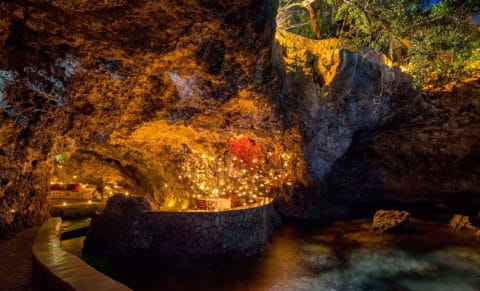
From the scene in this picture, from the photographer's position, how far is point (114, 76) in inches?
295

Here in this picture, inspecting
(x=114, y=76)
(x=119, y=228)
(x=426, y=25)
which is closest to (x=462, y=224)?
→ (x=426, y=25)

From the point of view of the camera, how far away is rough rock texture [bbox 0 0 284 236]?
5.25 m

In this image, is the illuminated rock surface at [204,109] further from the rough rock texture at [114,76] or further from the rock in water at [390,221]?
the rock in water at [390,221]

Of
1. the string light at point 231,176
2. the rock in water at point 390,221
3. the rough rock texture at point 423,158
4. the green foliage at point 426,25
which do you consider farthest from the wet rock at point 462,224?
the string light at point 231,176

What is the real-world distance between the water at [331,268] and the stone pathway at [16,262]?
1.83m

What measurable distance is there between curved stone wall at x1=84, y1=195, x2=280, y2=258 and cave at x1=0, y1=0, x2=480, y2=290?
4cm

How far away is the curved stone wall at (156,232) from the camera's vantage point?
7.96m

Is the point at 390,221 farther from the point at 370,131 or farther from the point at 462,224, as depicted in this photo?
the point at 370,131

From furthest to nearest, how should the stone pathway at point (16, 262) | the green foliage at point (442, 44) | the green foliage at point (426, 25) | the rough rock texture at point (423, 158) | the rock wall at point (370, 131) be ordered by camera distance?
the rough rock texture at point (423, 158), the rock wall at point (370, 131), the green foliage at point (442, 44), the green foliage at point (426, 25), the stone pathway at point (16, 262)

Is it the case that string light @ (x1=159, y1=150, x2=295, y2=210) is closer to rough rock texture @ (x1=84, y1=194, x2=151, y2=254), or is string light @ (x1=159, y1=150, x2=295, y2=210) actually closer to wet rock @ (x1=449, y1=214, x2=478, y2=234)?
rough rock texture @ (x1=84, y1=194, x2=151, y2=254)

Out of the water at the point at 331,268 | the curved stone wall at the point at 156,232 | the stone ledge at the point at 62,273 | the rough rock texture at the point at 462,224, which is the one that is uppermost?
the stone ledge at the point at 62,273

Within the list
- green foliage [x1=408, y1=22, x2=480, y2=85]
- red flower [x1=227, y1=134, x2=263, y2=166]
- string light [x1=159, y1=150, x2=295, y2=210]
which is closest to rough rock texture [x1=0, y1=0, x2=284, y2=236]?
red flower [x1=227, y1=134, x2=263, y2=166]

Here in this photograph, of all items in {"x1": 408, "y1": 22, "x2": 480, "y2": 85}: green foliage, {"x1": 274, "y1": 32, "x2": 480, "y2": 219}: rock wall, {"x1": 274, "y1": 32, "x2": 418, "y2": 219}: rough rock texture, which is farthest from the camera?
{"x1": 274, "y1": 32, "x2": 480, "y2": 219}: rock wall

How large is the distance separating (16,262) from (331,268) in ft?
23.4
